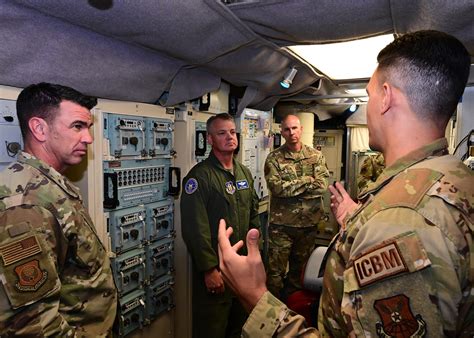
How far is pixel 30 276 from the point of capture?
1225mm

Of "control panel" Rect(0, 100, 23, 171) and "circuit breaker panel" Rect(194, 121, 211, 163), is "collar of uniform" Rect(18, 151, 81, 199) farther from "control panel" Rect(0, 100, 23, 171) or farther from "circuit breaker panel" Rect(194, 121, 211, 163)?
"circuit breaker panel" Rect(194, 121, 211, 163)

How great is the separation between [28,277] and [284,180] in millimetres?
2844

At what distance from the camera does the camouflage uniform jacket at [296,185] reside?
12.0 ft

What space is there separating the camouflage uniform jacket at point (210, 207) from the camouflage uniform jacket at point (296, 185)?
2.72 feet

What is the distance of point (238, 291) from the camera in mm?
1024

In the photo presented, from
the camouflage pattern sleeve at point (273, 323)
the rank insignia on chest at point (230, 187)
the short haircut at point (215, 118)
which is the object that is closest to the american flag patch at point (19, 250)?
the camouflage pattern sleeve at point (273, 323)

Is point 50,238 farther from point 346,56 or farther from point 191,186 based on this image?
point 346,56

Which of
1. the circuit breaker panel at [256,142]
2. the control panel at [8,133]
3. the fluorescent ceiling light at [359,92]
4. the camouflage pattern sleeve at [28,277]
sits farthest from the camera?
the fluorescent ceiling light at [359,92]

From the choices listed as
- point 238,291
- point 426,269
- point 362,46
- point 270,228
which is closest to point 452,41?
point 426,269

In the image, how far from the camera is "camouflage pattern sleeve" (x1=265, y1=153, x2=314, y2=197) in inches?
143

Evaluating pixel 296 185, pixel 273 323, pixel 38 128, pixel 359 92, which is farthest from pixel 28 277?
pixel 359 92

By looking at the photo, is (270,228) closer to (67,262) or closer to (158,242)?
(158,242)

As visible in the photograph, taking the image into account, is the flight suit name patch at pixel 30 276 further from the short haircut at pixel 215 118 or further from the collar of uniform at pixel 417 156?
the short haircut at pixel 215 118

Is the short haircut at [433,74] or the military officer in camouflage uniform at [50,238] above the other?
the short haircut at [433,74]
